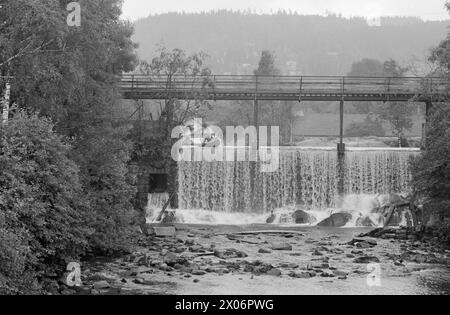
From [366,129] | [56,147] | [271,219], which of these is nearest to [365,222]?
[271,219]

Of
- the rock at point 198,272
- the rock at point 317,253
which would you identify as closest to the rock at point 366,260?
the rock at point 317,253

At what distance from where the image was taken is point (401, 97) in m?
53.4

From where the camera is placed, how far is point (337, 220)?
45.6m

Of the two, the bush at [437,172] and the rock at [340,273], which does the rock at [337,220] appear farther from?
the rock at [340,273]

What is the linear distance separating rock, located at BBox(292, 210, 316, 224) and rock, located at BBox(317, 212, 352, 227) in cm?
127

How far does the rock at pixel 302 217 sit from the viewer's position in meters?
46.8

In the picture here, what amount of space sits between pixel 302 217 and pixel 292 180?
471 cm

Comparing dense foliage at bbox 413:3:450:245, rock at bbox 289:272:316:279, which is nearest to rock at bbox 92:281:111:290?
rock at bbox 289:272:316:279

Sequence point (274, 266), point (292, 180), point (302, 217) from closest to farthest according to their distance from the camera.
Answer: point (274, 266) → point (302, 217) → point (292, 180)

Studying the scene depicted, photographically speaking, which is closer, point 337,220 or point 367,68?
point 337,220

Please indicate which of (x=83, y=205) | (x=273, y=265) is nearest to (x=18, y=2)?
(x=83, y=205)

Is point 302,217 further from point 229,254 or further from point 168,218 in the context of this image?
point 229,254

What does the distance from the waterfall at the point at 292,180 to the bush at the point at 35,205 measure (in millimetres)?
24629
